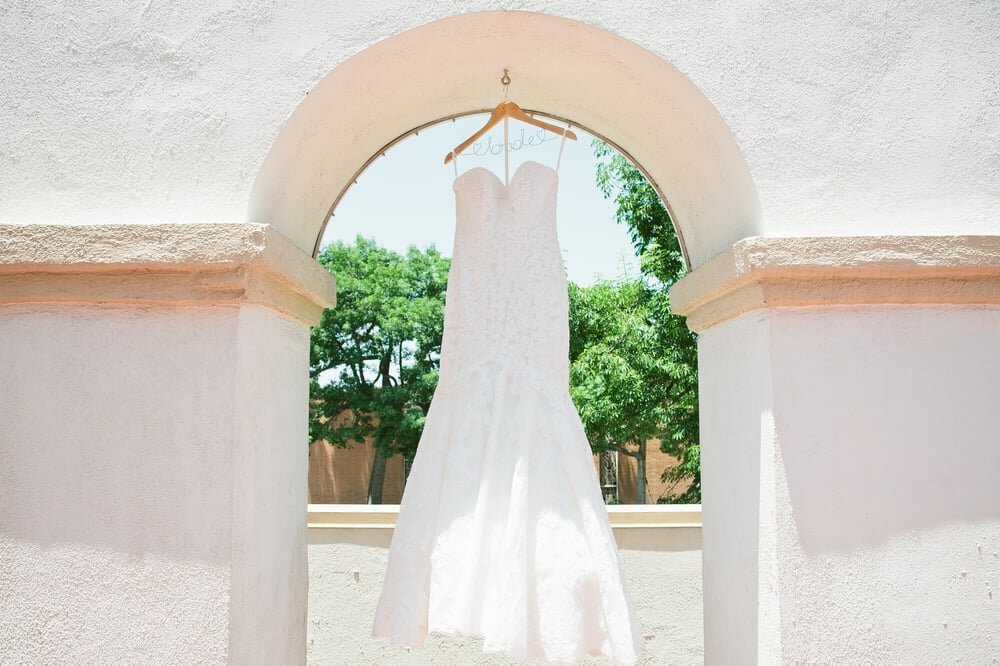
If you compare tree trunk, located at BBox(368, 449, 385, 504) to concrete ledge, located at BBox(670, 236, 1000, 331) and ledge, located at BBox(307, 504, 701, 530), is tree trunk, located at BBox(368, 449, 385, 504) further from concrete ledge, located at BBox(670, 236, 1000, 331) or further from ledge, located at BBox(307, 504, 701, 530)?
concrete ledge, located at BBox(670, 236, 1000, 331)

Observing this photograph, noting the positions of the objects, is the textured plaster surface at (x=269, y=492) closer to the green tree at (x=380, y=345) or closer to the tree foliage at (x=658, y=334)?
the tree foliage at (x=658, y=334)

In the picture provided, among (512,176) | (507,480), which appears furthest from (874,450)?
(512,176)

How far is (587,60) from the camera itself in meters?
3.29

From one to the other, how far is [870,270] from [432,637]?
406cm

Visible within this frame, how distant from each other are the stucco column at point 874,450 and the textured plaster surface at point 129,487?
1841 mm

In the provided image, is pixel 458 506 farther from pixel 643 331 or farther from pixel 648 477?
pixel 648 477

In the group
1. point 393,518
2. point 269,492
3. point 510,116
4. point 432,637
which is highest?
point 510,116

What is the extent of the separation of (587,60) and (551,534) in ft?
6.04

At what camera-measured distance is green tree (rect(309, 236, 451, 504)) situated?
59.7ft

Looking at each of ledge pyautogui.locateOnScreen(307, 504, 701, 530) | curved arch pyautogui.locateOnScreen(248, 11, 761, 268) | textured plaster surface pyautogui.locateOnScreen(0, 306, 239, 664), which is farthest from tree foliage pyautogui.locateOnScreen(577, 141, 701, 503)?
textured plaster surface pyautogui.locateOnScreen(0, 306, 239, 664)

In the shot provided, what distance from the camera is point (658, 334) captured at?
11.1 meters

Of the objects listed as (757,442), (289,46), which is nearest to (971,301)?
(757,442)

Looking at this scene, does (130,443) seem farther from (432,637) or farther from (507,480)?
(432,637)

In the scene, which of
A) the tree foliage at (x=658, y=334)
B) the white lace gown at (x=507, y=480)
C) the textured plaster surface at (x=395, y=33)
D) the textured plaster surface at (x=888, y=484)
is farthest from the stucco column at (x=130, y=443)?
the tree foliage at (x=658, y=334)
